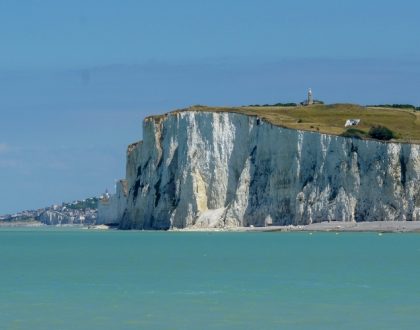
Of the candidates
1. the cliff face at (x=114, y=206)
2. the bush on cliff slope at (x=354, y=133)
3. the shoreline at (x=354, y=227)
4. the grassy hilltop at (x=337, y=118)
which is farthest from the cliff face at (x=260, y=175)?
the cliff face at (x=114, y=206)

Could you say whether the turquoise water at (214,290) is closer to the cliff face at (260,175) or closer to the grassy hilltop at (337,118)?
the cliff face at (260,175)

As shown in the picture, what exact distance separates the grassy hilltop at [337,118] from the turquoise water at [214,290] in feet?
107

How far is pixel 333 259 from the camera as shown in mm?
44719

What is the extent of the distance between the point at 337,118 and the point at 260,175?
10131mm

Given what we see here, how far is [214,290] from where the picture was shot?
30188 millimetres

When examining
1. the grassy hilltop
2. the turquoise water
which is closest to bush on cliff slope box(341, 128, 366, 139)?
the grassy hilltop

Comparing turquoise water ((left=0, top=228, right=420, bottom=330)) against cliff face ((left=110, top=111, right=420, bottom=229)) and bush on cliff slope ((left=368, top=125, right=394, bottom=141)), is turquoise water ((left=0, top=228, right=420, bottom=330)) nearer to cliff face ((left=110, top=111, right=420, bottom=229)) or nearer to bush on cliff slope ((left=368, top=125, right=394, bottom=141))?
cliff face ((left=110, top=111, right=420, bottom=229))

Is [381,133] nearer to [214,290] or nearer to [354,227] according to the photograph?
[354,227]

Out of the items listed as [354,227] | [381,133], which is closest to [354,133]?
[381,133]

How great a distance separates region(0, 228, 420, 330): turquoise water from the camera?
23562mm

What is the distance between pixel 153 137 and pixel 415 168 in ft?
80.6

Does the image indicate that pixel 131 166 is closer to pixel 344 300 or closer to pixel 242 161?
pixel 242 161

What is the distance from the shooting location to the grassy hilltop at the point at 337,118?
83.6m

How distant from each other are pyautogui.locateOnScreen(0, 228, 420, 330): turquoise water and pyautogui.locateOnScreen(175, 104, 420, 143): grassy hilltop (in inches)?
1284
